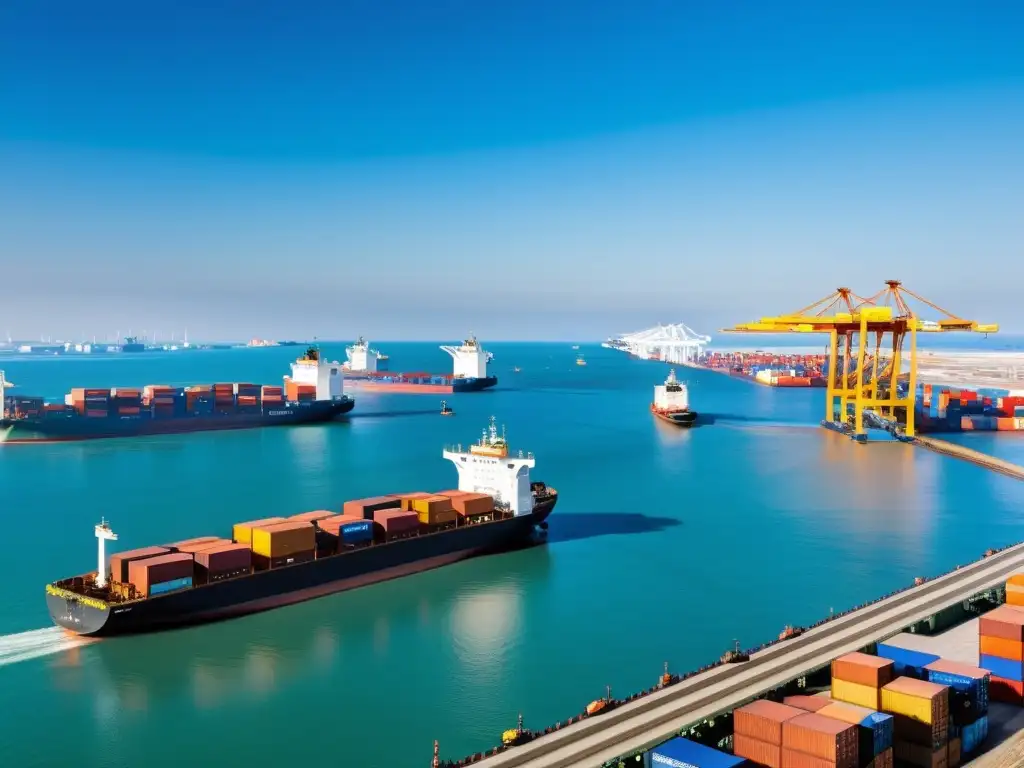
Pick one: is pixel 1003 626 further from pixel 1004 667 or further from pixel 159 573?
pixel 159 573

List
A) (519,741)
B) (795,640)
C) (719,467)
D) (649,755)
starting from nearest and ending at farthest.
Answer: (649,755) < (519,741) < (795,640) < (719,467)

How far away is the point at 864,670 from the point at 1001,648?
4.02 metres

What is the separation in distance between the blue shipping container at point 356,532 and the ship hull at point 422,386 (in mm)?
80841

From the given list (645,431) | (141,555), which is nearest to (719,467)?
(645,431)

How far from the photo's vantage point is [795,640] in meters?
18.2

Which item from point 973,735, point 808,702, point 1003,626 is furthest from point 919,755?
point 1003,626

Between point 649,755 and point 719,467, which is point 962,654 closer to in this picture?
point 649,755

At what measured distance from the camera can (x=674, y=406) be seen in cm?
7650

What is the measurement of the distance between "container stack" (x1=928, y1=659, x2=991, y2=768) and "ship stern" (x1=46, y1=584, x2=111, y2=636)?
58.9ft

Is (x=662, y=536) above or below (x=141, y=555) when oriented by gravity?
below

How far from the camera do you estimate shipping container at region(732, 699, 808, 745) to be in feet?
42.1

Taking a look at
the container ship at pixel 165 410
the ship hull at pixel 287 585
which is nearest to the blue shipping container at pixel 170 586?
the ship hull at pixel 287 585

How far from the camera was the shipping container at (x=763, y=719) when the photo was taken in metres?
12.8

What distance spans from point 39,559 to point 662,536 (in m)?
22.1
